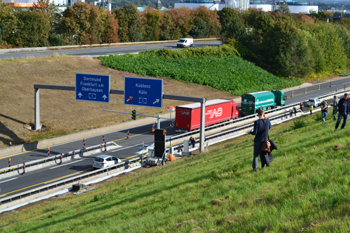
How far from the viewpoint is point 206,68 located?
A: 72562 millimetres

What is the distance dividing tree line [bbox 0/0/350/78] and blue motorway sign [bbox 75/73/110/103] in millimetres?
40838

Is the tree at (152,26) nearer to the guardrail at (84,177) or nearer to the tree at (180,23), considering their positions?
the tree at (180,23)

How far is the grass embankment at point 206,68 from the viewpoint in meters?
64.5

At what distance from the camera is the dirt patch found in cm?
3803

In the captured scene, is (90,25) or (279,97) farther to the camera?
(90,25)

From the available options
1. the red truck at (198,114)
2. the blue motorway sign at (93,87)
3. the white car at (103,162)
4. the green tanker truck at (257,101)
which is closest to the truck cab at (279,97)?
the green tanker truck at (257,101)

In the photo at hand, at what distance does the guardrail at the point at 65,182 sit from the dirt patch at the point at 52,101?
11.6 m

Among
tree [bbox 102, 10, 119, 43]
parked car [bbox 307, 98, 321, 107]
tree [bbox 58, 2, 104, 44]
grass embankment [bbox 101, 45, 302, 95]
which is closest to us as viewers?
parked car [bbox 307, 98, 321, 107]

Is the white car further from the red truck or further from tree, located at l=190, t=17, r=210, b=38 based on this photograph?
tree, located at l=190, t=17, r=210, b=38

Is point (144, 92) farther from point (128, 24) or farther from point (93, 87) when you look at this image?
point (128, 24)

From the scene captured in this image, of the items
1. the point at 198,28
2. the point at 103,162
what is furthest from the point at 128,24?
the point at 103,162

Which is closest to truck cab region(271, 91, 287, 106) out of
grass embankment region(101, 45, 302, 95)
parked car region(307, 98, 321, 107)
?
parked car region(307, 98, 321, 107)

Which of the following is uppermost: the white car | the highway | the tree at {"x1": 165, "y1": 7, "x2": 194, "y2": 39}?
the tree at {"x1": 165, "y1": 7, "x2": 194, "y2": 39}

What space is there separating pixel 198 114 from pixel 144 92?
807cm
